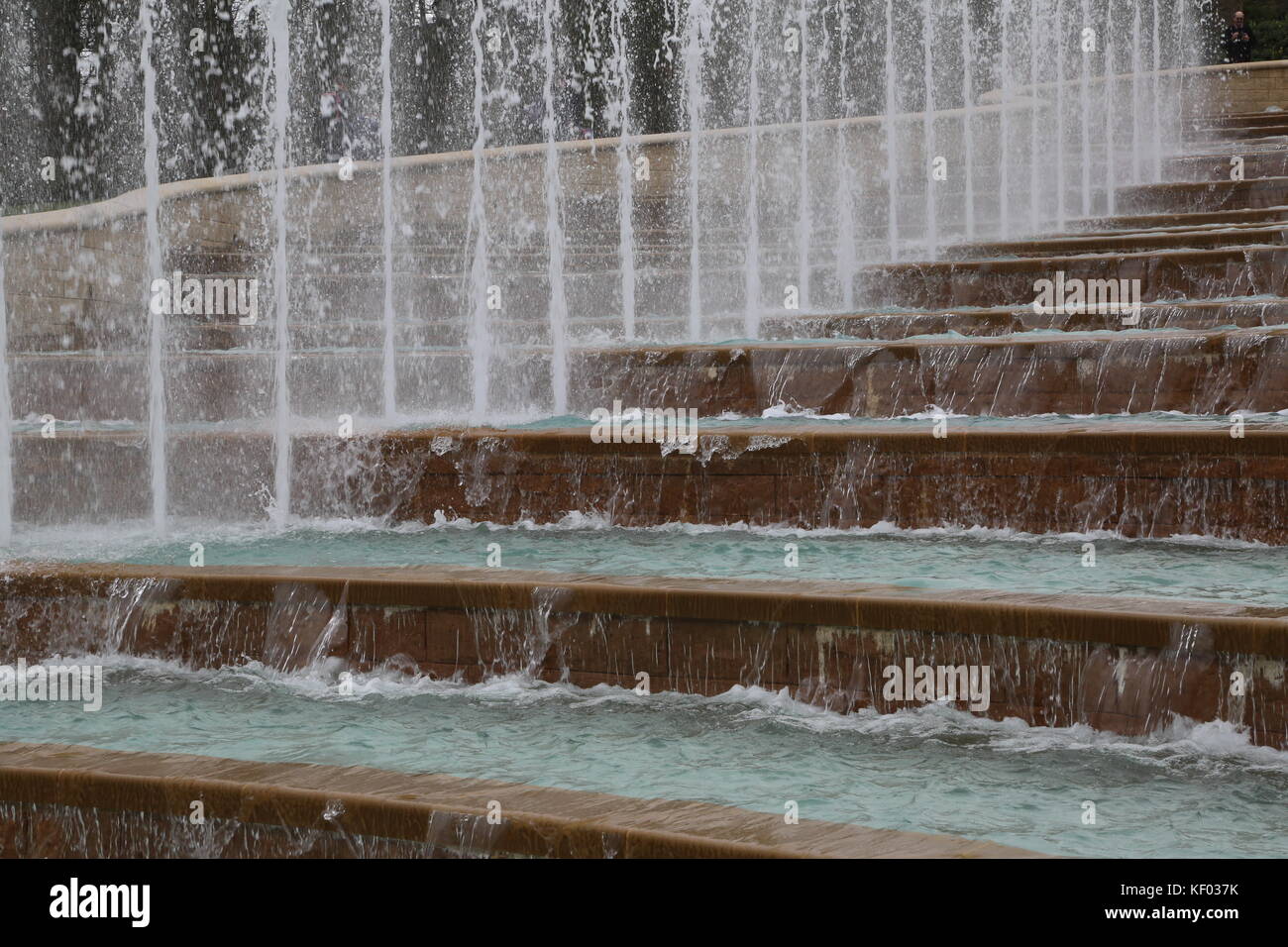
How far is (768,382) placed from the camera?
28.6ft

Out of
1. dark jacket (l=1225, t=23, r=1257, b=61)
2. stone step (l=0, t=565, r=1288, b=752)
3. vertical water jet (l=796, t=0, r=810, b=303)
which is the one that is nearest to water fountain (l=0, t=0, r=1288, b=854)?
stone step (l=0, t=565, r=1288, b=752)

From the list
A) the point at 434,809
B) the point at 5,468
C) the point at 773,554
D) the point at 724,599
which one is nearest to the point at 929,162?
the point at 5,468

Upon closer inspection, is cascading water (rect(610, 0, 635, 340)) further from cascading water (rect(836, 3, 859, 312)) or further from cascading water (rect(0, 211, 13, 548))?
cascading water (rect(0, 211, 13, 548))

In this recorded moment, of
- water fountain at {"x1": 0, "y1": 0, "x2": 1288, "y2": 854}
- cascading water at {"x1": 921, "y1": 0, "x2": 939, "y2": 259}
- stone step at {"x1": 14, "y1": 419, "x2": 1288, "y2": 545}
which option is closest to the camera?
water fountain at {"x1": 0, "y1": 0, "x2": 1288, "y2": 854}

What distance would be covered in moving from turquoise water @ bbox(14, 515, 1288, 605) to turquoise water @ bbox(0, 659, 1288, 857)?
29.1 inches

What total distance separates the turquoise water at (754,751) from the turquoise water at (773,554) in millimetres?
739

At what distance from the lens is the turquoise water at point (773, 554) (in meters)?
5.36

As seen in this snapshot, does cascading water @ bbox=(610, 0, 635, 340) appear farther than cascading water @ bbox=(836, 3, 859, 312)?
No

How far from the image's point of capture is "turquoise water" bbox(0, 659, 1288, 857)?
3779mm

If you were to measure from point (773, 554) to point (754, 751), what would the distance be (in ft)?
6.15

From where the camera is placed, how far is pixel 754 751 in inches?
173

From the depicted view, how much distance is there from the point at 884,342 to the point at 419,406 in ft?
11.9
